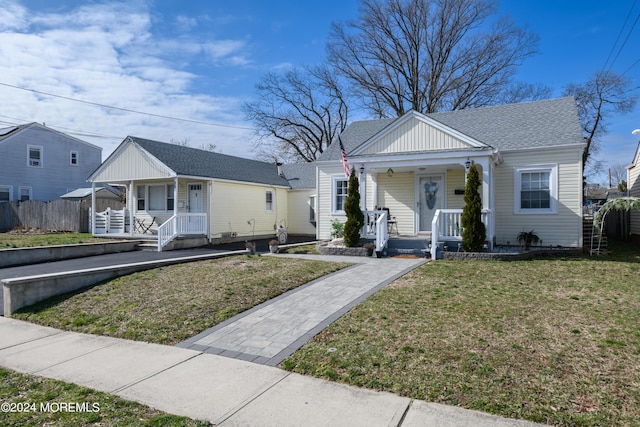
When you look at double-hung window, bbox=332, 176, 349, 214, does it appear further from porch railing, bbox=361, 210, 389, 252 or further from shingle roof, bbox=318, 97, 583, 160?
porch railing, bbox=361, 210, 389, 252

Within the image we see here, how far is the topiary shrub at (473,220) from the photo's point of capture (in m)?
11.5

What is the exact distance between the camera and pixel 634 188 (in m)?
17.7

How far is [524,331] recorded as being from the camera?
17.0 ft

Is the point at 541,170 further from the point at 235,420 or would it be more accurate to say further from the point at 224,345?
the point at 235,420

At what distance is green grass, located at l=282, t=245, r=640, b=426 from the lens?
3525 millimetres

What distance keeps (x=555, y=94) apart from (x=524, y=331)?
32.0m

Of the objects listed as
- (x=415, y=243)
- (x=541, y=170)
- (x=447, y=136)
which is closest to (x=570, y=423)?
(x=415, y=243)

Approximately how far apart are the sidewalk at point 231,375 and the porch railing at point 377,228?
18.8 feet

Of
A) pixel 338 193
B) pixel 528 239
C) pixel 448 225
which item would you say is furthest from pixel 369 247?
pixel 528 239

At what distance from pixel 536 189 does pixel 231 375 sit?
41.8 feet

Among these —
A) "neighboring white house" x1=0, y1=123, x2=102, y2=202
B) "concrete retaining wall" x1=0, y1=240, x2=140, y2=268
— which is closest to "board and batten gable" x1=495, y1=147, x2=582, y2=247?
"concrete retaining wall" x1=0, y1=240, x2=140, y2=268

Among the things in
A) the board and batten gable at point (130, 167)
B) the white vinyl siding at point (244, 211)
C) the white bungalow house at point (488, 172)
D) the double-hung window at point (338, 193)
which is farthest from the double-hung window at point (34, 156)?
the white bungalow house at point (488, 172)

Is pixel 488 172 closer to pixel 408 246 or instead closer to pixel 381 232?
pixel 408 246

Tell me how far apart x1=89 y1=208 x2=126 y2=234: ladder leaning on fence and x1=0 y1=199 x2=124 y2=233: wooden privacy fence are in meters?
4.34
